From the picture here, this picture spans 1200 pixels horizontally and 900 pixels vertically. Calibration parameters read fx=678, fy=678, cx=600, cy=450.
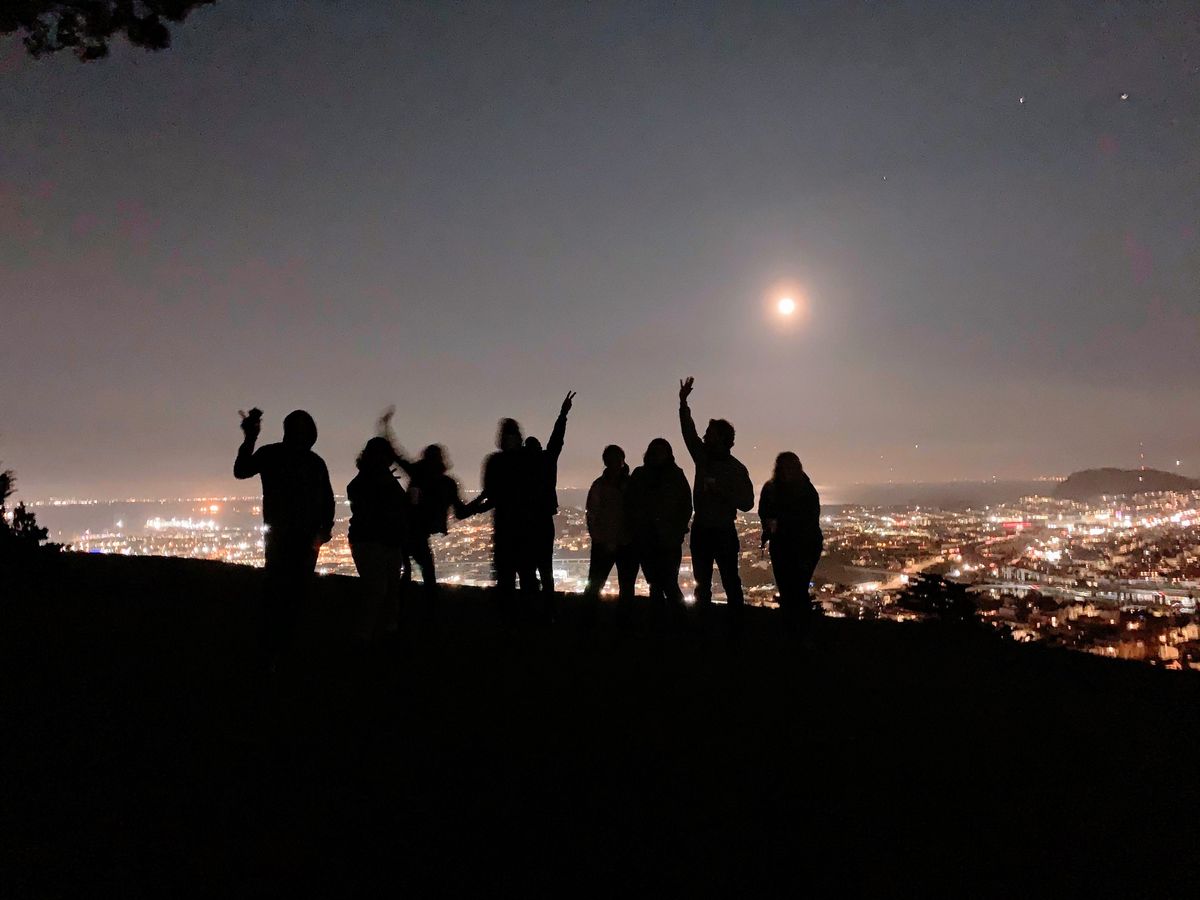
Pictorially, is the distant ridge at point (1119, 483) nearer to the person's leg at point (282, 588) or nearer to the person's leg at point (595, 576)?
the person's leg at point (595, 576)

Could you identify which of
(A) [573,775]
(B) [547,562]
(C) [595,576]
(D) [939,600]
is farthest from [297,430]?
(D) [939,600]

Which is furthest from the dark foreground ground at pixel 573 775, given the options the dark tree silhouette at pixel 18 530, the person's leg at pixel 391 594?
the dark tree silhouette at pixel 18 530

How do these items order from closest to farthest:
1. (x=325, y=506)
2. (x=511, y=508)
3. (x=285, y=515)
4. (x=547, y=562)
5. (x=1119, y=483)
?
(x=285, y=515) → (x=325, y=506) → (x=511, y=508) → (x=547, y=562) → (x=1119, y=483)

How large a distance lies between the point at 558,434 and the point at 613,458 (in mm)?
630

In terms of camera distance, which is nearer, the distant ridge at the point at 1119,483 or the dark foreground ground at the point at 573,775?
the dark foreground ground at the point at 573,775

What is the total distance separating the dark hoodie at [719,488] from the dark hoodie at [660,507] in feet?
0.44

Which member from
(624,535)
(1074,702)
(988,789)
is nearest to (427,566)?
(624,535)

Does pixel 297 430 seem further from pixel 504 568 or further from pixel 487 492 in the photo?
pixel 504 568

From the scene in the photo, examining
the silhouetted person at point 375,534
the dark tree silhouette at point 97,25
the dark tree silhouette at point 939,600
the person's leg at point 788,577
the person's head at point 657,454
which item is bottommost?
the dark tree silhouette at point 939,600

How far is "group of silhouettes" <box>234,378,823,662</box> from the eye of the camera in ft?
18.1

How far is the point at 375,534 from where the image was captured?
17.2 ft

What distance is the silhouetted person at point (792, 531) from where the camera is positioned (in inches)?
243

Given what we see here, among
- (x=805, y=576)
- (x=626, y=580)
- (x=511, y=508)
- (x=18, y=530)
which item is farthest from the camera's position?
(x=18, y=530)

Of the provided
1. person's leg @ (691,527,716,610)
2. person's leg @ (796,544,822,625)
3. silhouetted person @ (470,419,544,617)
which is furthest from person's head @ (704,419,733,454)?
silhouetted person @ (470,419,544,617)
